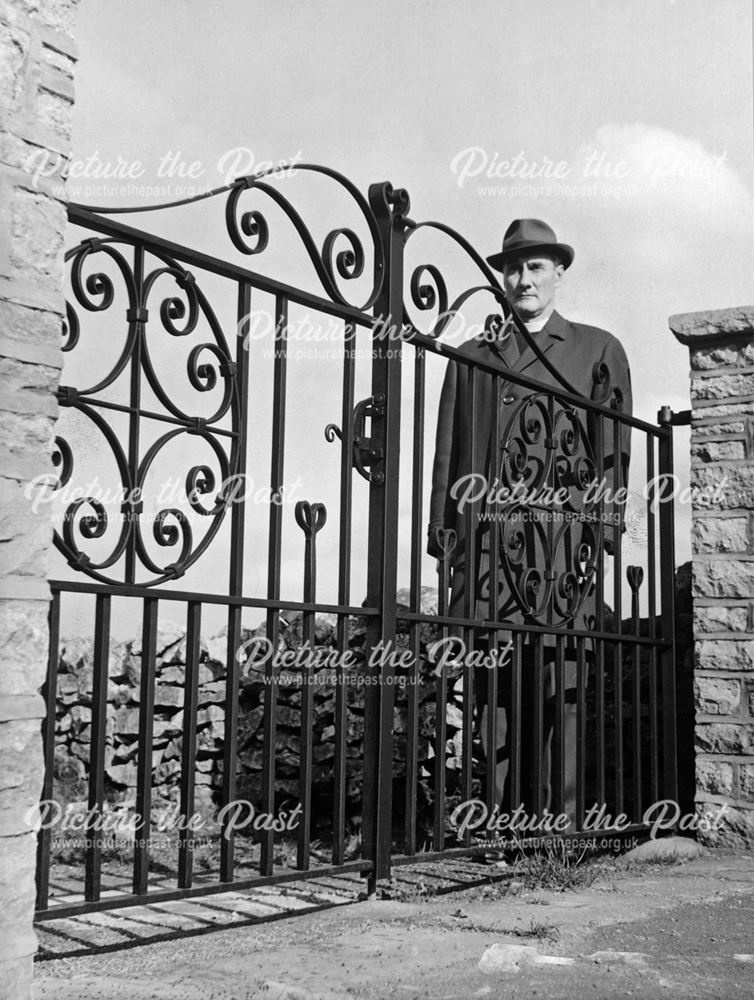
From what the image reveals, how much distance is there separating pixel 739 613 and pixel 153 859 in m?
2.66

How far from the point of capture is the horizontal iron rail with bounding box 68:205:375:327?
2.94 metres

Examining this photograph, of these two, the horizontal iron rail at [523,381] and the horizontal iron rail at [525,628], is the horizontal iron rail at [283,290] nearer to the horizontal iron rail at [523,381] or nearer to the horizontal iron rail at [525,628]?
the horizontal iron rail at [523,381]

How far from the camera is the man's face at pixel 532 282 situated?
5117 millimetres

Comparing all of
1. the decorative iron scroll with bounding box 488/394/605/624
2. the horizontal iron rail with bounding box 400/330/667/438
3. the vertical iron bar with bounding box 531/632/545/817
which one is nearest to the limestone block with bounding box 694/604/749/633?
the decorative iron scroll with bounding box 488/394/605/624

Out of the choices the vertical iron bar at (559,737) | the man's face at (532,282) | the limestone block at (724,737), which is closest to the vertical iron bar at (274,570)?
the vertical iron bar at (559,737)

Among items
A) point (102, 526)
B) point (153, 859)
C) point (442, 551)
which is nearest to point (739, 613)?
point (442, 551)

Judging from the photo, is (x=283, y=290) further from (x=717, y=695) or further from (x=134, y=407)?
(x=717, y=695)

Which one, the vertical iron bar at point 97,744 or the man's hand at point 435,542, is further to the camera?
the man's hand at point 435,542

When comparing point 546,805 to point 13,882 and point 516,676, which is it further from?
point 13,882

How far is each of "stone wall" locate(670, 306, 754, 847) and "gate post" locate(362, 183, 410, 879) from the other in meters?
1.87

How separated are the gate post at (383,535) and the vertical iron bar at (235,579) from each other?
510mm

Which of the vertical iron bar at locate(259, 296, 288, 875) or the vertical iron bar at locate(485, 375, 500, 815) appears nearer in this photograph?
the vertical iron bar at locate(259, 296, 288, 875)

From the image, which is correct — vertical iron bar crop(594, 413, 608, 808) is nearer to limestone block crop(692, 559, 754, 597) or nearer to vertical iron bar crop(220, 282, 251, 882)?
limestone block crop(692, 559, 754, 597)

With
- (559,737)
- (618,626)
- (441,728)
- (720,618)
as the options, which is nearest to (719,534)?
(720,618)
